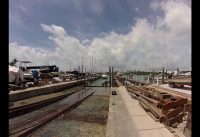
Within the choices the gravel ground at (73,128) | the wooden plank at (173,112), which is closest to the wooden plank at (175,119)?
the wooden plank at (173,112)

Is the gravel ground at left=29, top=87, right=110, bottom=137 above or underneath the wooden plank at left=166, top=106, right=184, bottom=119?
underneath

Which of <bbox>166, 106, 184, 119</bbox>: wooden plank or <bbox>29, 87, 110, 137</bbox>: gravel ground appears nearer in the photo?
<bbox>166, 106, 184, 119</bbox>: wooden plank

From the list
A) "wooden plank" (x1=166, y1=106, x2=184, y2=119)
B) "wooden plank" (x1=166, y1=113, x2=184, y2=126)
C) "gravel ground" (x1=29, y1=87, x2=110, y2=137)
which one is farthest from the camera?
"gravel ground" (x1=29, y1=87, x2=110, y2=137)

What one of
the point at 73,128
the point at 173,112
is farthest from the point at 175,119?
the point at 73,128

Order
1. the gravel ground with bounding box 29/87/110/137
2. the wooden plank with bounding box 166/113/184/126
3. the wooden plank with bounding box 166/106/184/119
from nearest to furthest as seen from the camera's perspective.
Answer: the wooden plank with bounding box 166/113/184/126 < the wooden plank with bounding box 166/106/184/119 < the gravel ground with bounding box 29/87/110/137

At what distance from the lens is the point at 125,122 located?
1152cm

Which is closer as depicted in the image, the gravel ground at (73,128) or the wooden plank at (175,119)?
the wooden plank at (175,119)

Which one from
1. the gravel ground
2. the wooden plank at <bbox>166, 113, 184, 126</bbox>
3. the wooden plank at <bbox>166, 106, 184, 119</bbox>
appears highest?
the wooden plank at <bbox>166, 106, 184, 119</bbox>

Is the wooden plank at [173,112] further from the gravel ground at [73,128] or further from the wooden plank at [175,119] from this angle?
the gravel ground at [73,128]

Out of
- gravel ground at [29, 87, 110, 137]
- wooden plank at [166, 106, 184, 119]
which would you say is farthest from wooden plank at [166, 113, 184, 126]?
gravel ground at [29, 87, 110, 137]

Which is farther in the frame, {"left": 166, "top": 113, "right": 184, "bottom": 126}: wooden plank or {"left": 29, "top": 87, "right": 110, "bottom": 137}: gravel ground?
{"left": 29, "top": 87, "right": 110, "bottom": 137}: gravel ground

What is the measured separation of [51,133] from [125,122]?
4321mm

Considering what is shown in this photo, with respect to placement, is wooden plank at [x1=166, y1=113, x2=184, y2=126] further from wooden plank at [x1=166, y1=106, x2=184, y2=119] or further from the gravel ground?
the gravel ground

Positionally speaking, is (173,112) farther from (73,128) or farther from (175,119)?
(73,128)
